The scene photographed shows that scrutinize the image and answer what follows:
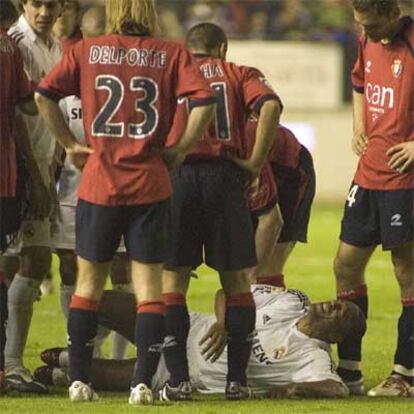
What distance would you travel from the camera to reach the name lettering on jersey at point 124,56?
27.5 ft

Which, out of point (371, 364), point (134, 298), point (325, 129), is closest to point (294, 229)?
point (371, 364)

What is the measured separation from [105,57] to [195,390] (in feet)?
6.55

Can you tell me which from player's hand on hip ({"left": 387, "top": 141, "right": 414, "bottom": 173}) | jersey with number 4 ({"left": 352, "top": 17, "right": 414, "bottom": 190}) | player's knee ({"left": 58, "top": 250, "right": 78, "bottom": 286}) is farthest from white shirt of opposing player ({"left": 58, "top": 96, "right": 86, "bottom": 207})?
player's hand on hip ({"left": 387, "top": 141, "right": 414, "bottom": 173})

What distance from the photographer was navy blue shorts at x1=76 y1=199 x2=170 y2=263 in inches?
332

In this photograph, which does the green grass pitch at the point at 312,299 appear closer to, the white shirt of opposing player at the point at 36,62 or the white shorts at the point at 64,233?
the white shorts at the point at 64,233

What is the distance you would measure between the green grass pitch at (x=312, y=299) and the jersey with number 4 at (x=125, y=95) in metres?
1.06

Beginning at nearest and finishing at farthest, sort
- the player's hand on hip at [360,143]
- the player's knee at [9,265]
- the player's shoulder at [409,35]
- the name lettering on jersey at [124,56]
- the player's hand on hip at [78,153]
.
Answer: the name lettering on jersey at [124,56], the player's hand on hip at [78,153], the player's knee at [9,265], the player's shoulder at [409,35], the player's hand on hip at [360,143]

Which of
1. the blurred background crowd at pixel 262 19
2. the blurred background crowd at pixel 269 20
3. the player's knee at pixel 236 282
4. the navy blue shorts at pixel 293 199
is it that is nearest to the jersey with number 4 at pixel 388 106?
the player's knee at pixel 236 282

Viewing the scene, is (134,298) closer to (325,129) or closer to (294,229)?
(294,229)

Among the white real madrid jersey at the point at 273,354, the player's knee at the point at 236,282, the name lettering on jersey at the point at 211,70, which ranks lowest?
the white real madrid jersey at the point at 273,354

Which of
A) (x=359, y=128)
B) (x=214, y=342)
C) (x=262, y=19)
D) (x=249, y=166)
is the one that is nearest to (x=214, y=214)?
(x=249, y=166)

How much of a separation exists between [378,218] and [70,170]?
1.91 m

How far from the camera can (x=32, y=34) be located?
9.61 metres

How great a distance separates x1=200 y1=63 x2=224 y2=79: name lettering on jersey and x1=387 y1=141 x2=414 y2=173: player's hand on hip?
1.11m
